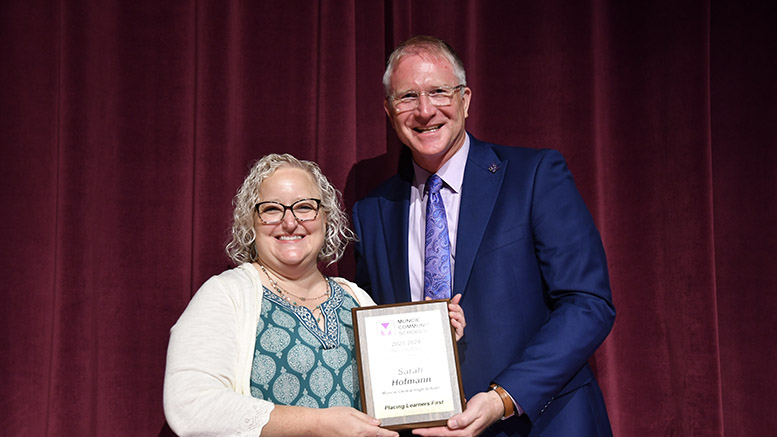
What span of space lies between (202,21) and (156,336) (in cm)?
114

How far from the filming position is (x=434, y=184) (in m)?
1.90

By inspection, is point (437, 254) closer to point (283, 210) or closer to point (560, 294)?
point (560, 294)

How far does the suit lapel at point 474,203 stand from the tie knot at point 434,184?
0.31 feet

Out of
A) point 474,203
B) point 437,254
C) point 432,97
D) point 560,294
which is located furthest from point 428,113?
point 560,294

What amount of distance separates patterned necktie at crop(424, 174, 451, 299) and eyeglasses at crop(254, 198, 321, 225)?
350mm

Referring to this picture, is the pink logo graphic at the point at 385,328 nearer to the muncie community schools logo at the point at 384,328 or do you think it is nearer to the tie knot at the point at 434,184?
the muncie community schools logo at the point at 384,328

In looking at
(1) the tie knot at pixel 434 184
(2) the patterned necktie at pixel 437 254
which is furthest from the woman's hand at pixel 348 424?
(1) the tie knot at pixel 434 184

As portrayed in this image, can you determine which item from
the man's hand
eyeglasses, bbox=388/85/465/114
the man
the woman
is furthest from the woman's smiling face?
the man's hand

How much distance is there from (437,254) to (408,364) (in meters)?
0.38

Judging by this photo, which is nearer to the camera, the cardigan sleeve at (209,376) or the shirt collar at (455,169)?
the cardigan sleeve at (209,376)

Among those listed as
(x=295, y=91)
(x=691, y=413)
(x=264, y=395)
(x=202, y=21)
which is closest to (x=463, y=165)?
(x=295, y=91)

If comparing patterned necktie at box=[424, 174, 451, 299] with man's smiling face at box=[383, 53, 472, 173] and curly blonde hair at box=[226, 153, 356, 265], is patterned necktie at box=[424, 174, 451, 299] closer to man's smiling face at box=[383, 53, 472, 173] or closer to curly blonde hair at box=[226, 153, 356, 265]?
man's smiling face at box=[383, 53, 472, 173]

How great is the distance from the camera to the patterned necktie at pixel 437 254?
177cm

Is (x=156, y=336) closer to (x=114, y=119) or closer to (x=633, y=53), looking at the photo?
(x=114, y=119)
